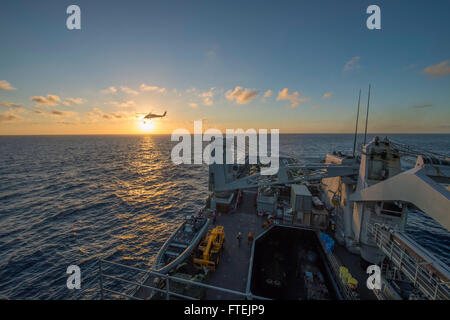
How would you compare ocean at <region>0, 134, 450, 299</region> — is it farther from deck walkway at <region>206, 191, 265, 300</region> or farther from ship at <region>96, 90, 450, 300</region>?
deck walkway at <region>206, 191, 265, 300</region>

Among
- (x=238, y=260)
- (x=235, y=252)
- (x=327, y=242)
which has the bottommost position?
(x=238, y=260)

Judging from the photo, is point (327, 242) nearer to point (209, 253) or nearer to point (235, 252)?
point (235, 252)

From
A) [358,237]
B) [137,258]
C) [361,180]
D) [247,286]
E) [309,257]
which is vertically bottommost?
[137,258]

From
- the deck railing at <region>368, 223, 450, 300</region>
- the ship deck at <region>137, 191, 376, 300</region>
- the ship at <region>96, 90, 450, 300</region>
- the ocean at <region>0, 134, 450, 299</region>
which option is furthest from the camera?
the ocean at <region>0, 134, 450, 299</region>

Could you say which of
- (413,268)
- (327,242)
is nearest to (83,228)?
(327,242)

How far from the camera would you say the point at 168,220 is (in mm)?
32562

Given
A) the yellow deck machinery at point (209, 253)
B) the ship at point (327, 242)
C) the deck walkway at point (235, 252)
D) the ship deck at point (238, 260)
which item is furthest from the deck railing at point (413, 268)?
the yellow deck machinery at point (209, 253)

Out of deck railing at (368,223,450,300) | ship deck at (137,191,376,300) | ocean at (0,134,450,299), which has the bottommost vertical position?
ocean at (0,134,450,299)

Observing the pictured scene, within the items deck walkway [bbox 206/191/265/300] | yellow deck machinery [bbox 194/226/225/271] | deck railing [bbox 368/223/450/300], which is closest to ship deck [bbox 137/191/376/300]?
deck walkway [bbox 206/191/265/300]
